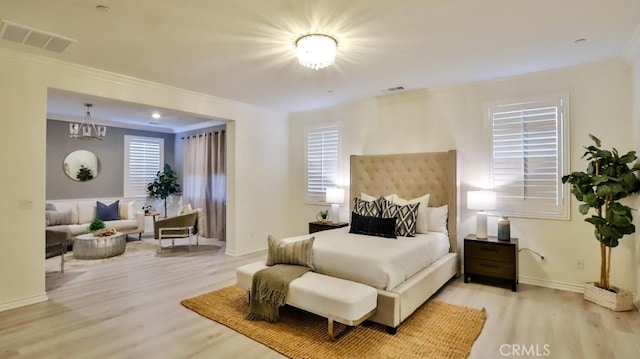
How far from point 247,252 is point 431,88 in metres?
4.22

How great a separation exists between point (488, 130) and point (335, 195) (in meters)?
2.57

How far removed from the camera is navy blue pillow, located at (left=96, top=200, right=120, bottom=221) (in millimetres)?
6999

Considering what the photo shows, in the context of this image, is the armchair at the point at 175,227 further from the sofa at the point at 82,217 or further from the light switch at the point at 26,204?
the light switch at the point at 26,204

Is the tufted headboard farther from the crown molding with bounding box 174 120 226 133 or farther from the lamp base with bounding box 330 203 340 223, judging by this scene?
the crown molding with bounding box 174 120 226 133

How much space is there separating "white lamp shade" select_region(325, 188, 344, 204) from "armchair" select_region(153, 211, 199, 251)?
2.82 metres

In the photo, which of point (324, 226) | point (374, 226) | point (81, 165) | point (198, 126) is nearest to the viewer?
point (374, 226)

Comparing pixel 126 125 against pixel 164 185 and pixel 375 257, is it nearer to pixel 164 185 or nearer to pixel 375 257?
pixel 164 185

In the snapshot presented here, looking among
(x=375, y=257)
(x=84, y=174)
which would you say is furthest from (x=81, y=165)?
(x=375, y=257)

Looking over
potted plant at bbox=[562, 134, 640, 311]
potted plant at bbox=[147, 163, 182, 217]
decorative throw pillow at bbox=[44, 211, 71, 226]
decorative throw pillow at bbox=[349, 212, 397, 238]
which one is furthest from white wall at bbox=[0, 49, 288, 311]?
potted plant at bbox=[562, 134, 640, 311]

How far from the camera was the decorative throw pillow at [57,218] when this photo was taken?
6332 millimetres

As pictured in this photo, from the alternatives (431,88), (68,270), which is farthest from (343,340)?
(68,270)

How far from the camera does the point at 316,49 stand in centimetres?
305

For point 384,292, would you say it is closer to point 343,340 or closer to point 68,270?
point 343,340

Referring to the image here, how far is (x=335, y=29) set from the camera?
2963mm
